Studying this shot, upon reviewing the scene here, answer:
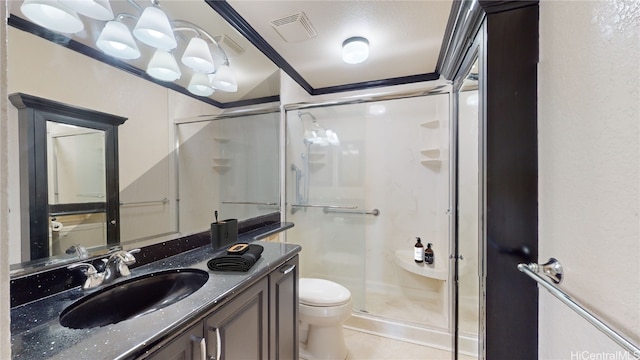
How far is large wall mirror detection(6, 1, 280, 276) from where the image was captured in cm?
86

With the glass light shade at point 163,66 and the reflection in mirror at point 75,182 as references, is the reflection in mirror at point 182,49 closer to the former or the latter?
the glass light shade at point 163,66

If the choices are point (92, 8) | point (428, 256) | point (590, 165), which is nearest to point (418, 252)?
point (428, 256)

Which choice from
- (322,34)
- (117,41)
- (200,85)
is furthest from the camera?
(322,34)

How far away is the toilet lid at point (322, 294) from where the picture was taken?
5.59ft

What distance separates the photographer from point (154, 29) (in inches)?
45.4

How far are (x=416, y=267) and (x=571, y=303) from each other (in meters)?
1.89

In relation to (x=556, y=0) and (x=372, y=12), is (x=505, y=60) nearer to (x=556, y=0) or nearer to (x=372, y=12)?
(x=556, y=0)

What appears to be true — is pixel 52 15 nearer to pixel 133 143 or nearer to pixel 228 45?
pixel 133 143

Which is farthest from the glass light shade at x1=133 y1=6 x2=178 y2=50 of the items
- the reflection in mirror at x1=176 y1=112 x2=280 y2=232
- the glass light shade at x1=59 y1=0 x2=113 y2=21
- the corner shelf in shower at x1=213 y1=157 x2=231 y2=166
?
the corner shelf in shower at x1=213 y1=157 x2=231 y2=166

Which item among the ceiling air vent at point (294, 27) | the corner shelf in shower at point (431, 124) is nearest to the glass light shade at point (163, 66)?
the ceiling air vent at point (294, 27)

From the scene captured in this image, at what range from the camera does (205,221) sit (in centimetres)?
157

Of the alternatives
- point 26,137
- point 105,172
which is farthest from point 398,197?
point 26,137
